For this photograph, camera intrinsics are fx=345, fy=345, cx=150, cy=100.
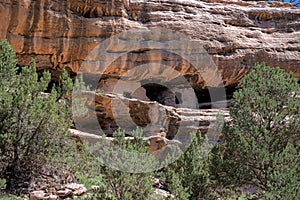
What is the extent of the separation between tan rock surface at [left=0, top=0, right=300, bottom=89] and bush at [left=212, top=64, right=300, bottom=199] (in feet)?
18.7

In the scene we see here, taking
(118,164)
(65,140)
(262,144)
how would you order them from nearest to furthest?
(118,164), (65,140), (262,144)

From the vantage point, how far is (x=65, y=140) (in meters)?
6.34

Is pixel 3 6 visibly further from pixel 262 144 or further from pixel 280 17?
pixel 280 17

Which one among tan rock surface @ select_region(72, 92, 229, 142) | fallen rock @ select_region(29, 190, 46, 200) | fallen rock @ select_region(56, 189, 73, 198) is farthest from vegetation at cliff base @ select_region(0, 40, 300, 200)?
tan rock surface @ select_region(72, 92, 229, 142)

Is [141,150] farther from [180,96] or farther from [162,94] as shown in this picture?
[162,94]

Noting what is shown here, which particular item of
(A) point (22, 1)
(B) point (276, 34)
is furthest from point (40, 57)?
(B) point (276, 34)

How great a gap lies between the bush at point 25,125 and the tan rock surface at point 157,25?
15.7 feet

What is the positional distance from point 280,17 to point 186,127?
25.5ft

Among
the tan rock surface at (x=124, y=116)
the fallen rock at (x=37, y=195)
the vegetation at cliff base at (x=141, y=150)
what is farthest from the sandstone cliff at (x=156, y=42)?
the fallen rock at (x=37, y=195)

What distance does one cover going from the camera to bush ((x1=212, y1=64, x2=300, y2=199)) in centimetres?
673

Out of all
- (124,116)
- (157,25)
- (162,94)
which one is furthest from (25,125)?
(162,94)

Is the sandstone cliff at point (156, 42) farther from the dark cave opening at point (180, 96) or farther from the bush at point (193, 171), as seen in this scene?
the bush at point (193, 171)

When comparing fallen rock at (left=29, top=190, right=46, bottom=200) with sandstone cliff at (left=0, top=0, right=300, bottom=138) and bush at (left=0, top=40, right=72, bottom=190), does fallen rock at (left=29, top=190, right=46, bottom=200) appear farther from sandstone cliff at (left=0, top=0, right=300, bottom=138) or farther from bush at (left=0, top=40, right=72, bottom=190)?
sandstone cliff at (left=0, top=0, right=300, bottom=138)

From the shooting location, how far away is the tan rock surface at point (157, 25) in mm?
10797
